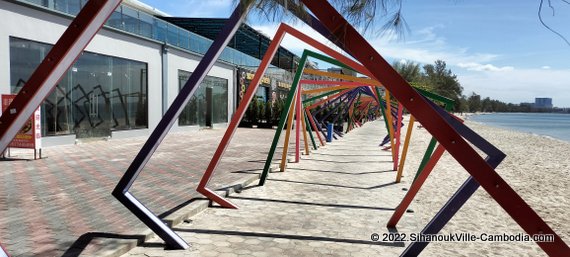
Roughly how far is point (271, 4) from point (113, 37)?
14551mm

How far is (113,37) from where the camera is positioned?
16.0m

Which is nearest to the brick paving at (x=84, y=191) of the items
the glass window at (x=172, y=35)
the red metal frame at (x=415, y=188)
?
the red metal frame at (x=415, y=188)

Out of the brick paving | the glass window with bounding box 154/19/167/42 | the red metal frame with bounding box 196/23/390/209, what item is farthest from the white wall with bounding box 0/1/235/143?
the red metal frame with bounding box 196/23/390/209

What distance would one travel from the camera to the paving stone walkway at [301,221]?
4.68m

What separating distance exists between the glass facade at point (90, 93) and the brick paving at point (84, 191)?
162 cm

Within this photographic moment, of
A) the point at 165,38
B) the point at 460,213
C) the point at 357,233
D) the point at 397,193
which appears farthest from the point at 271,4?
the point at 165,38

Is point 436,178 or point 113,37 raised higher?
point 113,37

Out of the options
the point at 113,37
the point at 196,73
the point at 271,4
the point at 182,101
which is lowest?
the point at 182,101

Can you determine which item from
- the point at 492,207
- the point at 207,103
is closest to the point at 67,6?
the point at 207,103

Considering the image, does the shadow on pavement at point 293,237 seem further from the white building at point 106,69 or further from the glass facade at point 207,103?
the glass facade at point 207,103

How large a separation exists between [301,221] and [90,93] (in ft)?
41.0

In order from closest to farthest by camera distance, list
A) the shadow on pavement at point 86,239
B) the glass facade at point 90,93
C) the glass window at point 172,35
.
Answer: the shadow on pavement at point 86,239
the glass facade at point 90,93
the glass window at point 172,35

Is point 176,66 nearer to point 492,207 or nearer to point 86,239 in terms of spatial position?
point 492,207

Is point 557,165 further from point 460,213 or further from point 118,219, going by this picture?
point 118,219
